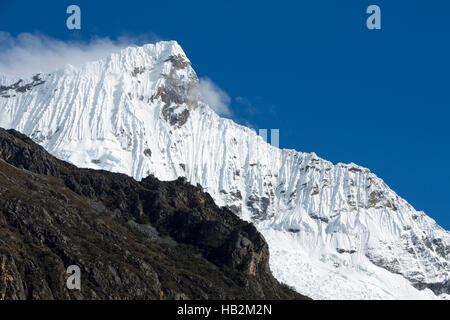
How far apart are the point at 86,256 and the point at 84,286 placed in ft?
41.5

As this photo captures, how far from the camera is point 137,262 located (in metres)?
189

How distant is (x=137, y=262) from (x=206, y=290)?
58.9ft

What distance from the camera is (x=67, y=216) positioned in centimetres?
19925
